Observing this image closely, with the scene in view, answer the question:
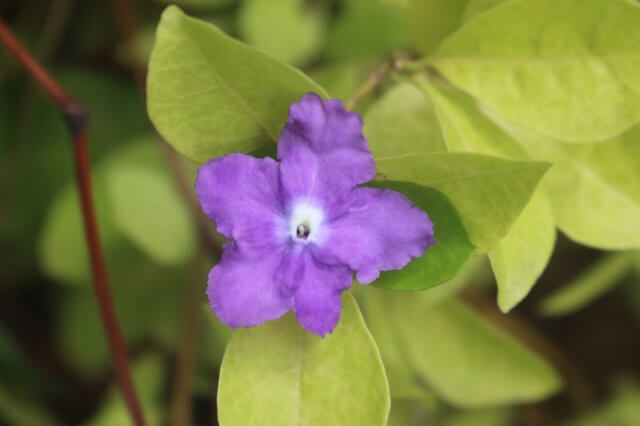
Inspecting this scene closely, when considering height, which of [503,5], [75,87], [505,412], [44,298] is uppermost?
[503,5]

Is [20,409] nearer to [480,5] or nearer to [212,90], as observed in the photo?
[212,90]

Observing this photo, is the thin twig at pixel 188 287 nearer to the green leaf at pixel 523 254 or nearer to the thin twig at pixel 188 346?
the thin twig at pixel 188 346

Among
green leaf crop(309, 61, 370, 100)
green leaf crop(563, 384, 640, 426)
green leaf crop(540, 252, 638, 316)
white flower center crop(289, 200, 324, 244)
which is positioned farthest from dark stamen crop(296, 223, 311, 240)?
green leaf crop(563, 384, 640, 426)

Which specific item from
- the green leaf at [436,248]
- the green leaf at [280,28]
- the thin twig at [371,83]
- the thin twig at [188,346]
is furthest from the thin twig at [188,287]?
the green leaf at [436,248]

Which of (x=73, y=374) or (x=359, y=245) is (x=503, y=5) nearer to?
(x=359, y=245)

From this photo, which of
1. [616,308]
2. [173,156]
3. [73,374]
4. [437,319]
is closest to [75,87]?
[173,156]

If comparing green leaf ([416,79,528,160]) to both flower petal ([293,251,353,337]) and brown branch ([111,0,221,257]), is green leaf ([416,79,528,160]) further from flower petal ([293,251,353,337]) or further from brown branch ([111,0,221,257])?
brown branch ([111,0,221,257])

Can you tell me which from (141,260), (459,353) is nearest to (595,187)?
(459,353)
